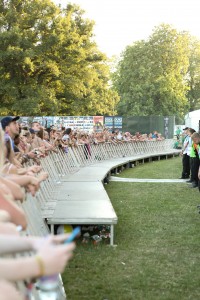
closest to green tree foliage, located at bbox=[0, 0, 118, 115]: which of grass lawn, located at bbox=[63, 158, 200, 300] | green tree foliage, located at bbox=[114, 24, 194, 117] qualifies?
green tree foliage, located at bbox=[114, 24, 194, 117]

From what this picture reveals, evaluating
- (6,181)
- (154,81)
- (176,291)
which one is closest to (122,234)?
(176,291)

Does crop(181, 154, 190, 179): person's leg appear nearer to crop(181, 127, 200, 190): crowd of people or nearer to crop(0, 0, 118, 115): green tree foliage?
→ crop(181, 127, 200, 190): crowd of people

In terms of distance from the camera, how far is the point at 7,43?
134 feet

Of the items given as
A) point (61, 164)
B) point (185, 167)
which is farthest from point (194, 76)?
point (61, 164)

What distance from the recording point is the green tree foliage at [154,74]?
63562 mm

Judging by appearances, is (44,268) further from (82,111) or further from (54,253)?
(82,111)

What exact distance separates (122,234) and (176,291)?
310cm

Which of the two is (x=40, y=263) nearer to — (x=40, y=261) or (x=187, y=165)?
(x=40, y=261)

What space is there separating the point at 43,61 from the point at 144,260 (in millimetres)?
38115

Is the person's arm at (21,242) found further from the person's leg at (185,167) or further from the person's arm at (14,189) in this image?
the person's leg at (185,167)

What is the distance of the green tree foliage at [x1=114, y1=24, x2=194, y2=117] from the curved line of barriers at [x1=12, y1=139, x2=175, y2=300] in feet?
90.1

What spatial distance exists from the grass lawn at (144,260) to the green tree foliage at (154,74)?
5190 cm

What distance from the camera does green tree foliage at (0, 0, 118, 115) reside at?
4134cm

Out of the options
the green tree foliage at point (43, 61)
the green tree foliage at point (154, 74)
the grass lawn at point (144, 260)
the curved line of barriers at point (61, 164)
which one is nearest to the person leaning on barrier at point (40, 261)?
the curved line of barriers at point (61, 164)
